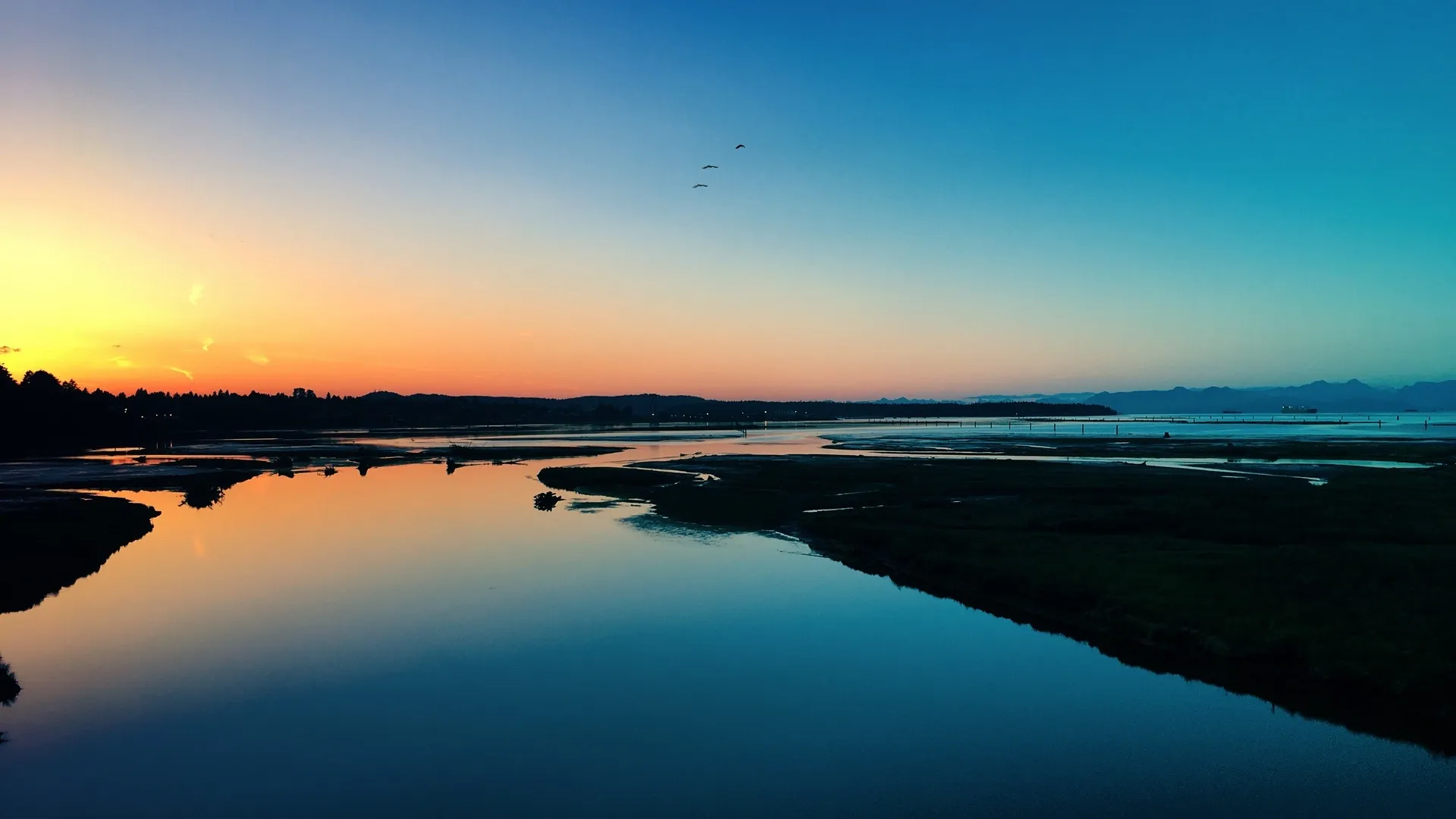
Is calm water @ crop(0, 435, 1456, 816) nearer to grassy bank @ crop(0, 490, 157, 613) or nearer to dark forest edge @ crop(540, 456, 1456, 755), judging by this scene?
dark forest edge @ crop(540, 456, 1456, 755)

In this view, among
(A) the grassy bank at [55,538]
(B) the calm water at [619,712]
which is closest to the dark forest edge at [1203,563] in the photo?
(B) the calm water at [619,712]

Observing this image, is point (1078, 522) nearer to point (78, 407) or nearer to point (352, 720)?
point (352, 720)

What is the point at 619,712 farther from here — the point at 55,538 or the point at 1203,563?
the point at 55,538

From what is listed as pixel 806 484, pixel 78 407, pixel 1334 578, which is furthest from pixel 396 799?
pixel 78 407

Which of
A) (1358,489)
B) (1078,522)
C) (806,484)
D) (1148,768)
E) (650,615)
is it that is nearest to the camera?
(1148,768)

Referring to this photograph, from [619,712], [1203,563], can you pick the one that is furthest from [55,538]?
[1203,563]

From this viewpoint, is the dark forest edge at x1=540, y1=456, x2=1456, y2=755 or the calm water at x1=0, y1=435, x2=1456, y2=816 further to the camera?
the dark forest edge at x1=540, y1=456, x2=1456, y2=755

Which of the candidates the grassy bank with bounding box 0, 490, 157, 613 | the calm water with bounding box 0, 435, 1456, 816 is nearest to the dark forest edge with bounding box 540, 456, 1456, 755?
the calm water with bounding box 0, 435, 1456, 816
